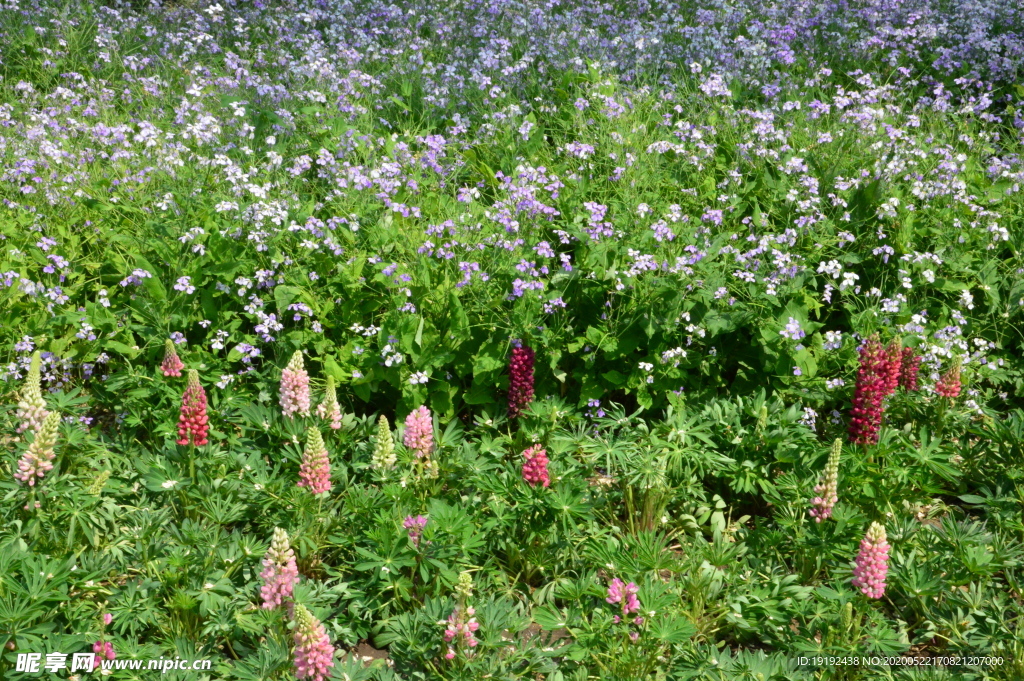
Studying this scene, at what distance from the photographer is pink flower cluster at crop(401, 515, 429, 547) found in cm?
327

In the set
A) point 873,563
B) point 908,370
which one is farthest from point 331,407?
point 908,370

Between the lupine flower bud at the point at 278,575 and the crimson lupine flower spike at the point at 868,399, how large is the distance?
2.32 meters

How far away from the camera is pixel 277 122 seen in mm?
5891

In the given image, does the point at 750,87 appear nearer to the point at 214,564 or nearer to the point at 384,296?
the point at 384,296

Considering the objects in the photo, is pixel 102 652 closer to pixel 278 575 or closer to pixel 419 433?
pixel 278 575

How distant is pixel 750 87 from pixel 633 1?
2.51 meters

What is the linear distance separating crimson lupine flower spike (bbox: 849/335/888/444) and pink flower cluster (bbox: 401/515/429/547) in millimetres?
1825

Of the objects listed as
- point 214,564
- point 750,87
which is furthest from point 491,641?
point 750,87

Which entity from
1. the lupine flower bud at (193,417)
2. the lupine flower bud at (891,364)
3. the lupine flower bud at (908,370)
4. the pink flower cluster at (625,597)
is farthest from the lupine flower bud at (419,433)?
the lupine flower bud at (908,370)

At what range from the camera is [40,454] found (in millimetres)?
3201

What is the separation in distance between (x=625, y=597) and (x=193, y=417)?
1.75 m

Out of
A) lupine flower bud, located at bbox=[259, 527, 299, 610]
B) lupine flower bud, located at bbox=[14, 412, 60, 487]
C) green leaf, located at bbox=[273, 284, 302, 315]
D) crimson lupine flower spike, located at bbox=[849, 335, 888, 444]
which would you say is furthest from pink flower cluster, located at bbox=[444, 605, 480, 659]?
green leaf, located at bbox=[273, 284, 302, 315]

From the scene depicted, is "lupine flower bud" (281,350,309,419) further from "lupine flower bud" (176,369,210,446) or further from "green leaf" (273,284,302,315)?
"green leaf" (273,284,302,315)

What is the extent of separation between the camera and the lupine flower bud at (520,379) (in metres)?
4.07
